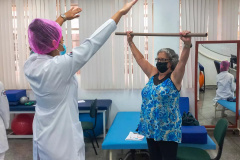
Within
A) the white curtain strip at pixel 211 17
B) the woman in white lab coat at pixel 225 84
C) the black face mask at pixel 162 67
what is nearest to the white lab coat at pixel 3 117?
the black face mask at pixel 162 67

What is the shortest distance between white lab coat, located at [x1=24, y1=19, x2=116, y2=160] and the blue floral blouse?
0.78 m

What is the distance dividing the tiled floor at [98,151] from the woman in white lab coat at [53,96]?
2264mm

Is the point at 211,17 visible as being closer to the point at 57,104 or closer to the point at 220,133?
the point at 220,133

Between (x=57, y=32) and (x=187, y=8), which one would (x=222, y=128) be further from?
(x=187, y=8)

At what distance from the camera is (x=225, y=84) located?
4.09m

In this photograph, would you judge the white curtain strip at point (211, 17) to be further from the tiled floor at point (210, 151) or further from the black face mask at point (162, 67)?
the black face mask at point (162, 67)

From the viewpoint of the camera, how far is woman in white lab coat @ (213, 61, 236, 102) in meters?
4.06

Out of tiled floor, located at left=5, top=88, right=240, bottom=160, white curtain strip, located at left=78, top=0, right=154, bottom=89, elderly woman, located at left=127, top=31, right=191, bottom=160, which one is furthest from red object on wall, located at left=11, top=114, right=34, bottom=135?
elderly woman, located at left=127, top=31, right=191, bottom=160

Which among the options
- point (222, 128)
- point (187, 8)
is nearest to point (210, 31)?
point (187, 8)

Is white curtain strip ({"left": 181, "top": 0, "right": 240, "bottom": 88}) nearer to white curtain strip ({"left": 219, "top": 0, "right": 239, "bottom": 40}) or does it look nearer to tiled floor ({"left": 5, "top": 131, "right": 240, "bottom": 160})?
white curtain strip ({"left": 219, "top": 0, "right": 239, "bottom": 40})

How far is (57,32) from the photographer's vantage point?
1195mm

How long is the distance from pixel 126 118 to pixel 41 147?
2.69 meters

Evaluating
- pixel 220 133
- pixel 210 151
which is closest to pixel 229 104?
pixel 210 151

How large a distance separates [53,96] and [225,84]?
3.61 m
